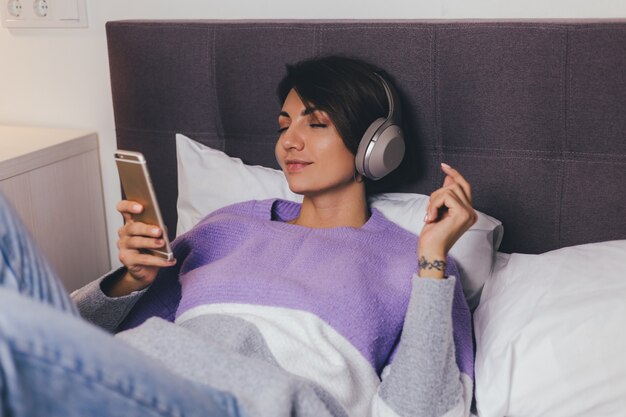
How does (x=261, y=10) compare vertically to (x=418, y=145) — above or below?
above

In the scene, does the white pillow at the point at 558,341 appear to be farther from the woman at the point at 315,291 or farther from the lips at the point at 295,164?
the lips at the point at 295,164

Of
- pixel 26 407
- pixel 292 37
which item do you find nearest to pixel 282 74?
pixel 292 37

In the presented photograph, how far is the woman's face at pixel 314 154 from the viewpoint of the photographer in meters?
1.25

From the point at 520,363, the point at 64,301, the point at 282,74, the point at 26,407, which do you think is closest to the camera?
the point at 26,407

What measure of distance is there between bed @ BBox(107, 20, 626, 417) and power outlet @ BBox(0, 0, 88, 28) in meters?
0.29

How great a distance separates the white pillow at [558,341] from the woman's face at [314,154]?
0.36 metres

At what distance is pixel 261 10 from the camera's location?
1.60 m

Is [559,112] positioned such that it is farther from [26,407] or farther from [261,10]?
[26,407]

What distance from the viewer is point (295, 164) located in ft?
4.16

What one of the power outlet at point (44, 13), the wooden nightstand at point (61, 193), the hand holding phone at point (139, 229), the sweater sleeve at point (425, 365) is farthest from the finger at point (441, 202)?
the power outlet at point (44, 13)

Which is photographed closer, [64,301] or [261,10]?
[64,301]

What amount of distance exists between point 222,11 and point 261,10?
106 millimetres

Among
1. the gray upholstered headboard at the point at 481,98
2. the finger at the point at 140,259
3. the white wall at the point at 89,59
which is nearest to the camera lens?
the finger at the point at 140,259

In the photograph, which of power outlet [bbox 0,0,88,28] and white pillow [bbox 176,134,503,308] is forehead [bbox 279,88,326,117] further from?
power outlet [bbox 0,0,88,28]
